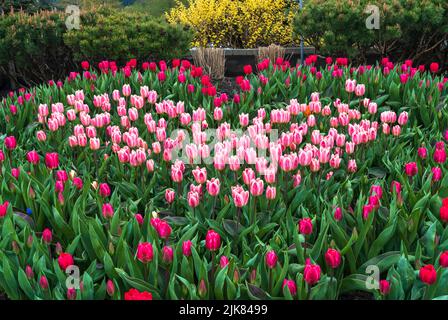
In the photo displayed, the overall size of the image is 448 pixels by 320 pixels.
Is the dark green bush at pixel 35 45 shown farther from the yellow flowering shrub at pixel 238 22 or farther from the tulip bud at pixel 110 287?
the tulip bud at pixel 110 287

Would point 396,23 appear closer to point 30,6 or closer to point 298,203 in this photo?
point 298,203

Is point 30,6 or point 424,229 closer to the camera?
point 424,229

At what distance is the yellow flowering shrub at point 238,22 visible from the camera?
45.9 ft

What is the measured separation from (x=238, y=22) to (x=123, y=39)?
5410 mm

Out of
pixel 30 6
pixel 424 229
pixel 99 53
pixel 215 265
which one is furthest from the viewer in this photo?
pixel 30 6

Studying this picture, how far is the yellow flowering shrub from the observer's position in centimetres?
1400

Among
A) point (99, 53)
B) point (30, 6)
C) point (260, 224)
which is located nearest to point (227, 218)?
point (260, 224)

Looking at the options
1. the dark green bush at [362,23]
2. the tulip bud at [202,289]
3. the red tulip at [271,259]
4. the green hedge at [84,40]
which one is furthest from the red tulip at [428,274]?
the dark green bush at [362,23]

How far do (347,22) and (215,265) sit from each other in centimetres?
791

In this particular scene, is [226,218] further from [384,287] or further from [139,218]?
[384,287]

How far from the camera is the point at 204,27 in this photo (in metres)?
14.3

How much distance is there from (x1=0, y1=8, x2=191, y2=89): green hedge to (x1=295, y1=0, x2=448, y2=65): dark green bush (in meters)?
2.17

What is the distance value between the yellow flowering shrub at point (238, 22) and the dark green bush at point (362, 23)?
3768 mm
